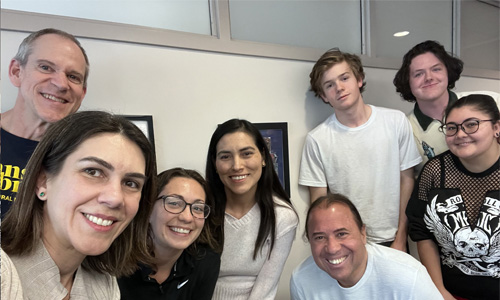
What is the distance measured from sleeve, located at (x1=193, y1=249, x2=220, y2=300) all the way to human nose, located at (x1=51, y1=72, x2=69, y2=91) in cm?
100

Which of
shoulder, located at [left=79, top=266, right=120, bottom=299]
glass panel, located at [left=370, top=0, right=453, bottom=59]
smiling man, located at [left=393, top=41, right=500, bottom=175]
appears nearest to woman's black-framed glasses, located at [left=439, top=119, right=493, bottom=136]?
smiling man, located at [left=393, top=41, right=500, bottom=175]

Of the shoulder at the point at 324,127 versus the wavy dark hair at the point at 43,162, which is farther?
the shoulder at the point at 324,127

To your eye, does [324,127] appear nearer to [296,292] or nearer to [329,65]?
[329,65]

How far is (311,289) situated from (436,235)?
0.82 m

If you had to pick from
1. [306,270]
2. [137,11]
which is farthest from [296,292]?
[137,11]

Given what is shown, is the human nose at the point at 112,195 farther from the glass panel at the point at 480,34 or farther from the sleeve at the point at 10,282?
the glass panel at the point at 480,34

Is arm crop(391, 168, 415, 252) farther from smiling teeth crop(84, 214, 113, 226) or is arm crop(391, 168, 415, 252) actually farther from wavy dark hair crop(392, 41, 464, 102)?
smiling teeth crop(84, 214, 113, 226)

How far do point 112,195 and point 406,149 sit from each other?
202 centimetres

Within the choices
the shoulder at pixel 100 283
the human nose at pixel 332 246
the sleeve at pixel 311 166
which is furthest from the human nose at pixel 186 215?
the sleeve at pixel 311 166

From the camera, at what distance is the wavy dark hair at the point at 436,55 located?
229 centimetres

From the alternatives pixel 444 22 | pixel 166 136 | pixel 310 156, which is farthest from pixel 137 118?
pixel 444 22

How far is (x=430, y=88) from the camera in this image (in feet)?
7.34

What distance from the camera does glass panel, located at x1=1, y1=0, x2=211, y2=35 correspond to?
1702mm

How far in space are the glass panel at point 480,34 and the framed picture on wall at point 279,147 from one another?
7.86 ft
